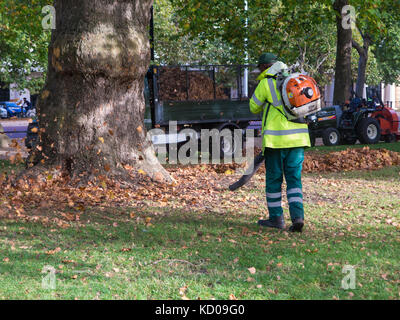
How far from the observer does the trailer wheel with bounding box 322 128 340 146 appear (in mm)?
18984

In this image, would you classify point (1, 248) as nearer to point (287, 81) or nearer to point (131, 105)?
point (287, 81)

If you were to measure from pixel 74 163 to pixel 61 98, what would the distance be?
109cm

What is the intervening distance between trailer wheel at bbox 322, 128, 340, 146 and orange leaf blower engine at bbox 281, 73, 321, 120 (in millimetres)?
12876

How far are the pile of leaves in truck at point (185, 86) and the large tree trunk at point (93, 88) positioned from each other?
21.8ft

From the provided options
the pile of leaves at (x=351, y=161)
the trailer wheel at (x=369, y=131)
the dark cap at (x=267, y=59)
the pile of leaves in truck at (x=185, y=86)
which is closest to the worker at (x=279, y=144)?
the dark cap at (x=267, y=59)

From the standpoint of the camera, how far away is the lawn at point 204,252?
4.57 meters

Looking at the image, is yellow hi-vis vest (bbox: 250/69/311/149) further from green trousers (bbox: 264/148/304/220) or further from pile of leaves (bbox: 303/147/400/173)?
pile of leaves (bbox: 303/147/400/173)

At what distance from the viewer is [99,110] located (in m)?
9.42

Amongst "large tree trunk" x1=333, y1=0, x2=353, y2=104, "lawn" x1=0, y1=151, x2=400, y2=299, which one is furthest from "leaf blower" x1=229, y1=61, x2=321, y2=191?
"large tree trunk" x1=333, y1=0, x2=353, y2=104

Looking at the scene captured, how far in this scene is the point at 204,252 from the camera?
574 centimetres

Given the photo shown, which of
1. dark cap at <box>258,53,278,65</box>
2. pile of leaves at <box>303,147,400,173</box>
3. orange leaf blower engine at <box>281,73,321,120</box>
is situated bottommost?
pile of leaves at <box>303,147,400,173</box>

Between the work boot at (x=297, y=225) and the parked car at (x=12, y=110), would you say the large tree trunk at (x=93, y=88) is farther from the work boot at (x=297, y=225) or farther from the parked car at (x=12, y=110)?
the parked car at (x=12, y=110)

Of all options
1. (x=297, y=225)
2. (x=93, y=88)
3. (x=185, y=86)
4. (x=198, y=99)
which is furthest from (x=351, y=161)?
(x=297, y=225)
